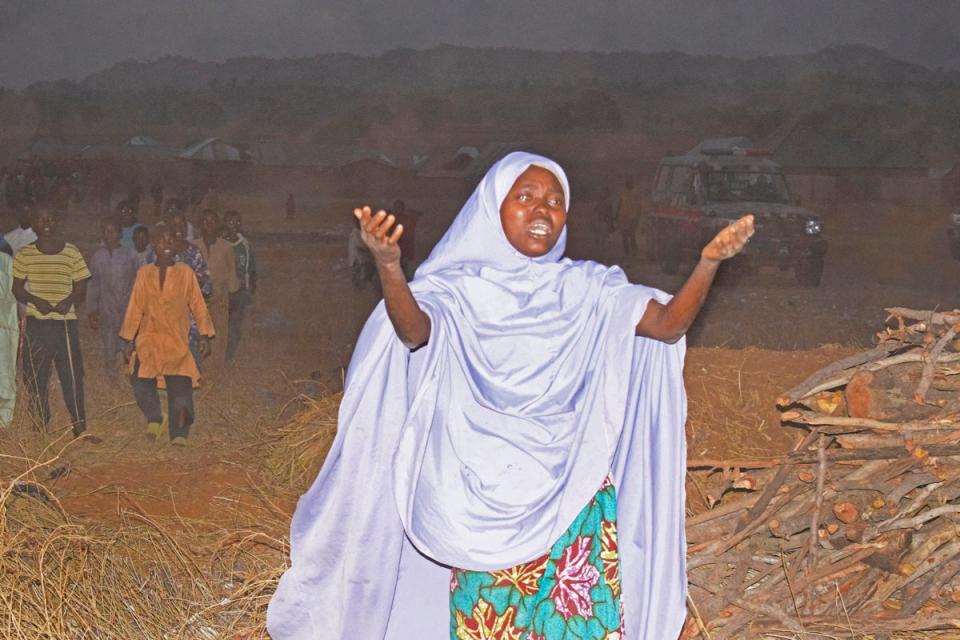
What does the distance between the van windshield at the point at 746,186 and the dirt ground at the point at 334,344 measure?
134cm

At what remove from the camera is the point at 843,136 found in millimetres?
19828

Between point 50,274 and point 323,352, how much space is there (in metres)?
5.98

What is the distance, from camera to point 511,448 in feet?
10.4

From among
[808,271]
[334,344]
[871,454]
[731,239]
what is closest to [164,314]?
[871,454]

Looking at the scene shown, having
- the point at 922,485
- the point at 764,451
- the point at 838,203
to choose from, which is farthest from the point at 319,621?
the point at 838,203

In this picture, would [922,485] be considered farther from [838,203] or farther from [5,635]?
[838,203]

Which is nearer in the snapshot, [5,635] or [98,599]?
[5,635]

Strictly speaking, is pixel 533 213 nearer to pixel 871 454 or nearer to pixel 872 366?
pixel 871 454

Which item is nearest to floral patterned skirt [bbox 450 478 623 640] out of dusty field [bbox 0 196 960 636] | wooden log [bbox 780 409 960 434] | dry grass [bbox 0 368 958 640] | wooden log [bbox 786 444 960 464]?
dry grass [bbox 0 368 958 640]

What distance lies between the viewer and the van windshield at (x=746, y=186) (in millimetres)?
15164

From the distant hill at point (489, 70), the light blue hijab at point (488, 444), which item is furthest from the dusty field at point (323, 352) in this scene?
the distant hill at point (489, 70)

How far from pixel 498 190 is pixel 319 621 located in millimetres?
1339

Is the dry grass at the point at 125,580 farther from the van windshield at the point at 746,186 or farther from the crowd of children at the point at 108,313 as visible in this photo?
the van windshield at the point at 746,186

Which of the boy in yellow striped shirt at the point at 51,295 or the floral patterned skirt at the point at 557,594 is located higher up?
the boy in yellow striped shirt at the point at 51,295
